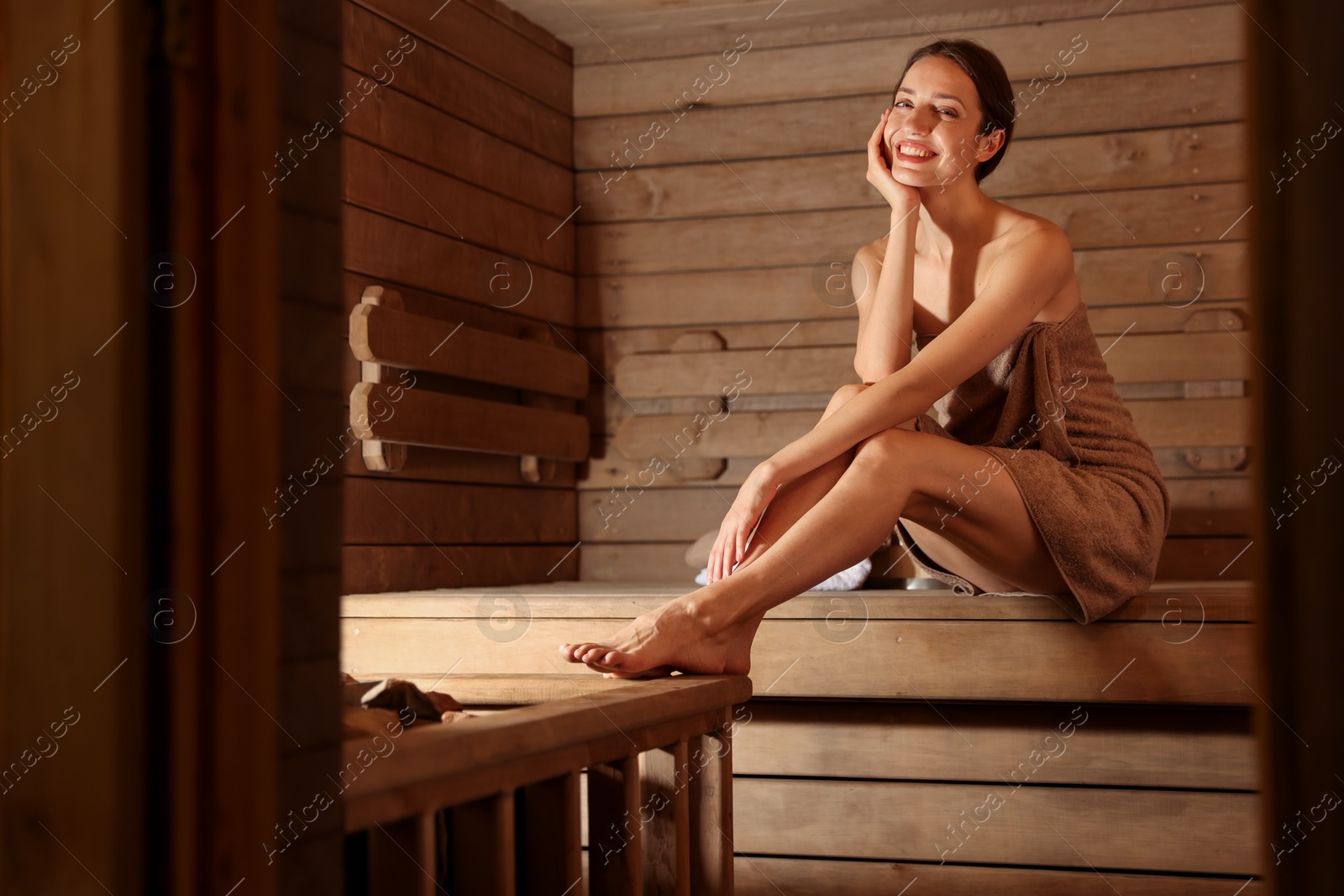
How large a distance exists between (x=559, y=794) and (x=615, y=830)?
0.50ft

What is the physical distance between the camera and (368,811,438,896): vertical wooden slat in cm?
92

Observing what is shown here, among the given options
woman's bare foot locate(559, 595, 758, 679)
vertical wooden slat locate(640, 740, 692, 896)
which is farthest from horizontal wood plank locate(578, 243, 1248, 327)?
vertical wooden slat locate(640, 740, 692, 896)

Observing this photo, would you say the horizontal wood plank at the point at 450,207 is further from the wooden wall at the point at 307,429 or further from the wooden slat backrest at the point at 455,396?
the wooden wall at the point at 307,429

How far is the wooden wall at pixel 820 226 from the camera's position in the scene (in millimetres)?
2865

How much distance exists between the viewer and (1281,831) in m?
0.65

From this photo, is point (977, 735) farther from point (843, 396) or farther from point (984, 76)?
point (984, 76)

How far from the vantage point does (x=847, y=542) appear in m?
1.74

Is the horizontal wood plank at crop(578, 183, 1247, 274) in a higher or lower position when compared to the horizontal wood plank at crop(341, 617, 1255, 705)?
higher

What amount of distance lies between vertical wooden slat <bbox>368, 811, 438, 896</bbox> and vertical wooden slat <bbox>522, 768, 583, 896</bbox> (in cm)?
20

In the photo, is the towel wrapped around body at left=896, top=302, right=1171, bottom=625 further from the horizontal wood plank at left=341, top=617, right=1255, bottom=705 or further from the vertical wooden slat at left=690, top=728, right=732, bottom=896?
the vertical wooden slat at left=690, top=728, right=732, bottom=896

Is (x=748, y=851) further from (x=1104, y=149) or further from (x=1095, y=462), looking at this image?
(x=1104, y=149)

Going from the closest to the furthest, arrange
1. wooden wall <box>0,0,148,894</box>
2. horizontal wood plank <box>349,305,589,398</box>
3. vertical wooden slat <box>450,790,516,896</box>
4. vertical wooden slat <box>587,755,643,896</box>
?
wooden wall <box>0,0,148,894</box>, vertical wooden slat <box>450,790,516,896</box>, vertical wooden slat <box>587,755,643,896</box>, horizontal wood plank <box>349,305,589,398</box>

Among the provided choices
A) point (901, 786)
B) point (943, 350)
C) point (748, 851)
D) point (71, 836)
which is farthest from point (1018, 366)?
point (71, 836)

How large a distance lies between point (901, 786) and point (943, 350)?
0.75 metres
